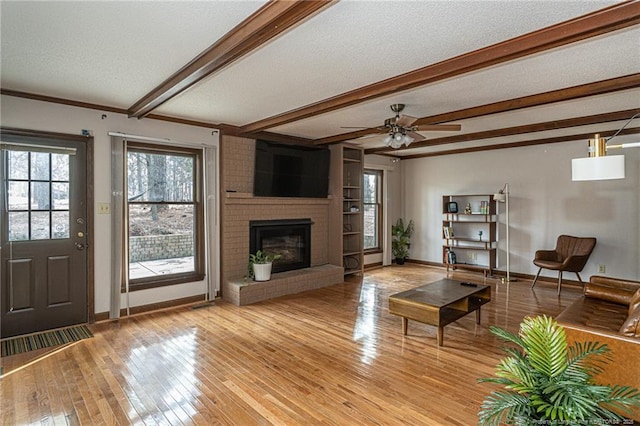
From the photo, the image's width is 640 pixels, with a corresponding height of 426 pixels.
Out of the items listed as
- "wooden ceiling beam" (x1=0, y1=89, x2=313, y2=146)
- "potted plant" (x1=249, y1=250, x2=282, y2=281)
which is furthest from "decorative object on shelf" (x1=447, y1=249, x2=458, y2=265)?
"potted plant" (x1=249, y1=250, x2=282, y2=281)

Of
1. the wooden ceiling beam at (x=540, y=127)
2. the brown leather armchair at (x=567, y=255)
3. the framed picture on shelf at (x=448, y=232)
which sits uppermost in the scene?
the wooden ceiling beam at (x=540, y=127)

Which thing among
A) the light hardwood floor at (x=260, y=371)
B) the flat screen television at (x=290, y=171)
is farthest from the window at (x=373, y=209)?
the light hardwood floor at (x=260, y=371)

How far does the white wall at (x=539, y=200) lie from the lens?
553cm

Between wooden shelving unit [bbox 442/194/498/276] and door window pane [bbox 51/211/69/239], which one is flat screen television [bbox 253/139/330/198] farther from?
wooden shelving unit [bbox 442/194/498/276]

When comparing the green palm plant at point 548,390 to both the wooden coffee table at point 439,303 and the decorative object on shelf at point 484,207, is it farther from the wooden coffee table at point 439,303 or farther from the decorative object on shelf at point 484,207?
the decorative object on shelf at point 484,207

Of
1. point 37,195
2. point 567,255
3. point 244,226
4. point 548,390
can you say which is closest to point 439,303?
point 548,390

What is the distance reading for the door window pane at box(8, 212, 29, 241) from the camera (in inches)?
Answer: 141

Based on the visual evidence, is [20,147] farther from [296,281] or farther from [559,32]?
[559,32]

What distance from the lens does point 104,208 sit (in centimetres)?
415

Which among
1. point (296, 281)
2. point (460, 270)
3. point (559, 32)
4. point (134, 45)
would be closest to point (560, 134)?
point (460, 270)

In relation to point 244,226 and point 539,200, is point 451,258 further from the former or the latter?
point 244,226

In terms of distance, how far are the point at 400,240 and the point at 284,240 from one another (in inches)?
129

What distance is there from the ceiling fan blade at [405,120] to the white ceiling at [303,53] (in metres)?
0.26

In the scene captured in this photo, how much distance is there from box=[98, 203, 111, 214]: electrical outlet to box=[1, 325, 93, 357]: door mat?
51.8 inches
